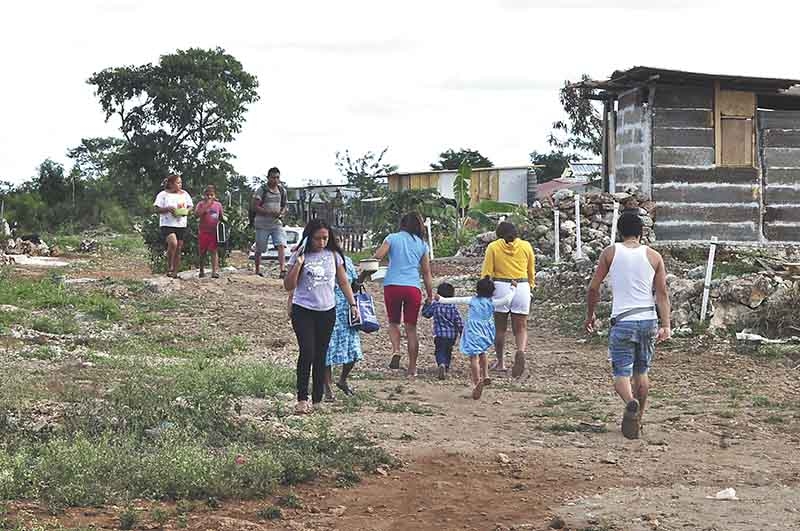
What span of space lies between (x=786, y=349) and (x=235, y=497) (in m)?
7.89

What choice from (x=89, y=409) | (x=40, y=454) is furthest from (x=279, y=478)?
(x=89, y=409)

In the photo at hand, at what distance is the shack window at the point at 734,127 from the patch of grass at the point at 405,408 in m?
13.7

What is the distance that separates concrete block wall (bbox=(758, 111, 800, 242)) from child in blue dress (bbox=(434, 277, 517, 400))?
41.9 feet

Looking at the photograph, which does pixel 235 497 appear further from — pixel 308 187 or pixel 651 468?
pixel 308 187

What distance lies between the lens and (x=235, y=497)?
Result: 22.2 ft

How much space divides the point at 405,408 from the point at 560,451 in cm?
195

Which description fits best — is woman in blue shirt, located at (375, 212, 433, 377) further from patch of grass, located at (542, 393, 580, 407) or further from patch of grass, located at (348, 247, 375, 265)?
patch of grass, located at (348, 247, 375, 265)

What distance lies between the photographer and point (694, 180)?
2262cm

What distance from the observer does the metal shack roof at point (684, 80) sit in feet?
70.4

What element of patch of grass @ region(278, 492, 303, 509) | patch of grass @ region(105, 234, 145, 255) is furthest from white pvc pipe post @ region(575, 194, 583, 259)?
patch of grass @ region(105, 234, 145, 255)

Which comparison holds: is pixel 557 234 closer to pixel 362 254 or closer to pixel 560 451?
pixel 362 254

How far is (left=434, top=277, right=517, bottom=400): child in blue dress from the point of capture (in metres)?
11.0

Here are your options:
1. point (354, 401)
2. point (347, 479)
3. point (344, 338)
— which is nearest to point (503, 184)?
point (344, 338)

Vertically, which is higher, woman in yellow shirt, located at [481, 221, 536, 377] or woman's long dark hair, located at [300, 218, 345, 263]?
woman's long dark hair, located at [300, 218, 345, 263]
